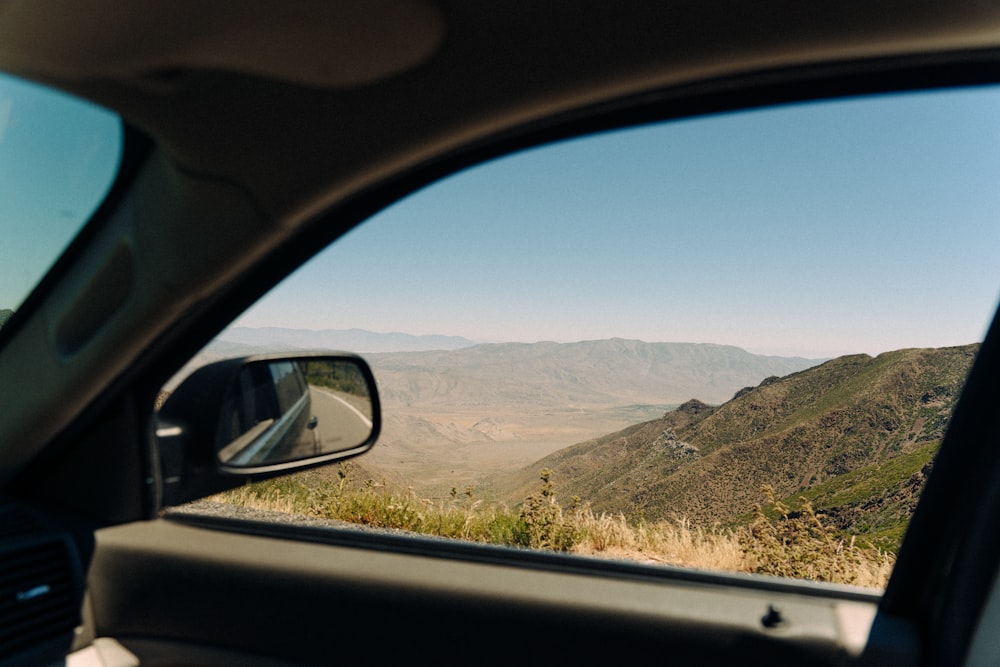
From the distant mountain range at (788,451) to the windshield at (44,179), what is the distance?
5.12m

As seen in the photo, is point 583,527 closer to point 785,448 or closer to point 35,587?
point 35,587

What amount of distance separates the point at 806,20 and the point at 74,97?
1746mm

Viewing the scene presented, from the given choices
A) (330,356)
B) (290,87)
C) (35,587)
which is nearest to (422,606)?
(330,356)

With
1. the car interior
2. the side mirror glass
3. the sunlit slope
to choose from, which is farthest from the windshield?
the sunlit slope

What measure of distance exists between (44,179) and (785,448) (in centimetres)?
1844

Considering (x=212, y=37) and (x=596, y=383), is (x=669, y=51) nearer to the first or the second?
(x=212, y=37)

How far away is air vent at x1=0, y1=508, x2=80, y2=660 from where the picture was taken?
6.12ft

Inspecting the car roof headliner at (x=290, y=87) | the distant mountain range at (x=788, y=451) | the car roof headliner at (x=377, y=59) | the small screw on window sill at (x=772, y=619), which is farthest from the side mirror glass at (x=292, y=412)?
the distant mountain range at (x=788, y=451)

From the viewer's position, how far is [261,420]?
2.18 m

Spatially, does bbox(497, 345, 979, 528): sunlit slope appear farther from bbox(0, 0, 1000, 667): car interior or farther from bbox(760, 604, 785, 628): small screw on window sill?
bbox(760, 604, 785, 628): small screw on window sill

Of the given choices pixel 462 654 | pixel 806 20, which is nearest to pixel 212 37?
pixel 806 20

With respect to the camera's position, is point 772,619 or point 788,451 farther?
point 788,451

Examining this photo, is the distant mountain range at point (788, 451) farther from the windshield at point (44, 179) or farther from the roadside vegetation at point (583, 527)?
the windshield at point (44, 179)

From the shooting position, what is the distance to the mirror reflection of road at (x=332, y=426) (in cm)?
227
